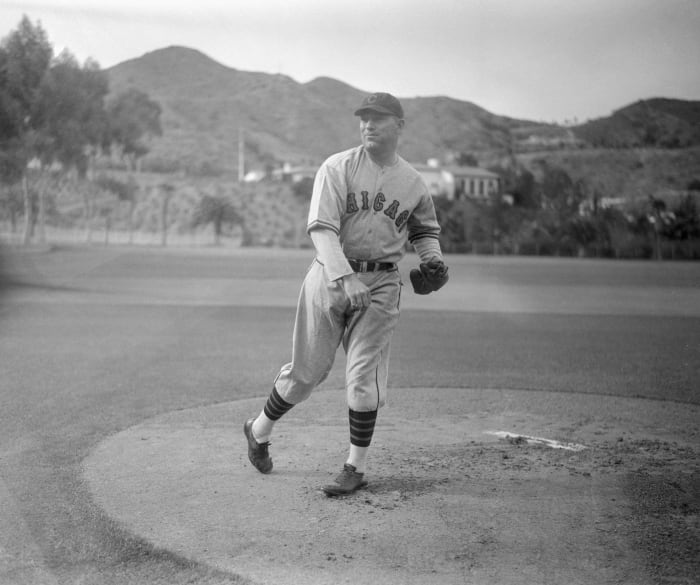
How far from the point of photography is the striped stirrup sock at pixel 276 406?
3947 millimetres

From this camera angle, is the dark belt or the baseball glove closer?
Answer: the dark belt

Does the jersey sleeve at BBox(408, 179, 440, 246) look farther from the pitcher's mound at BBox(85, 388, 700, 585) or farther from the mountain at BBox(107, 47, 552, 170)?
the mountain at BBox(107, 47, 552, 170)

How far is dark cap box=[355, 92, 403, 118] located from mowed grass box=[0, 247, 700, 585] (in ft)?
6.53

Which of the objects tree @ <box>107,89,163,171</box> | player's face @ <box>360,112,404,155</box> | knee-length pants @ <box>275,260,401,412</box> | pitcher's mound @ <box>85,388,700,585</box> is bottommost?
pitcher's mound @ <box>85,388,700,585</box>

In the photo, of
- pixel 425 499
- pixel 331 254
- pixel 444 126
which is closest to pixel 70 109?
pixel 444 126

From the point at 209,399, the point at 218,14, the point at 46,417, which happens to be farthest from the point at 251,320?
the point at 46,417

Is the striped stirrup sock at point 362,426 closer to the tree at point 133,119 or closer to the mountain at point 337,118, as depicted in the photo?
the mountain at point 337,118

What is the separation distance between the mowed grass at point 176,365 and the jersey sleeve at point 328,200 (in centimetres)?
146

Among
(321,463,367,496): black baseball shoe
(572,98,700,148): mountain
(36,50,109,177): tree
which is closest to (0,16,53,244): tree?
(36,50,109,177): tree

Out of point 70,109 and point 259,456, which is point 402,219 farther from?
point 70,109

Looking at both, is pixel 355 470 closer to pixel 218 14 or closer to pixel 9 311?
pixel 218 14

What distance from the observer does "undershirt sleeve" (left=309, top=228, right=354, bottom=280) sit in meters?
3.51

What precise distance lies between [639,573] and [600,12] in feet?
19.0

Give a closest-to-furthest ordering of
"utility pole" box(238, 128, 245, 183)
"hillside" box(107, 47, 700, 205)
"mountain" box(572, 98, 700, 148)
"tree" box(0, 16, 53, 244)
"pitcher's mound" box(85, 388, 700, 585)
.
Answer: "pitcher's mound" box(85, 388, 700, 585)
"mountain" box(572, 98, 700, 148)
"hillside" box(107, 47, 700, 205)
"tree" box(0, 16, 53, 244)
"utility pole" box(238, 128, 245, 183)
